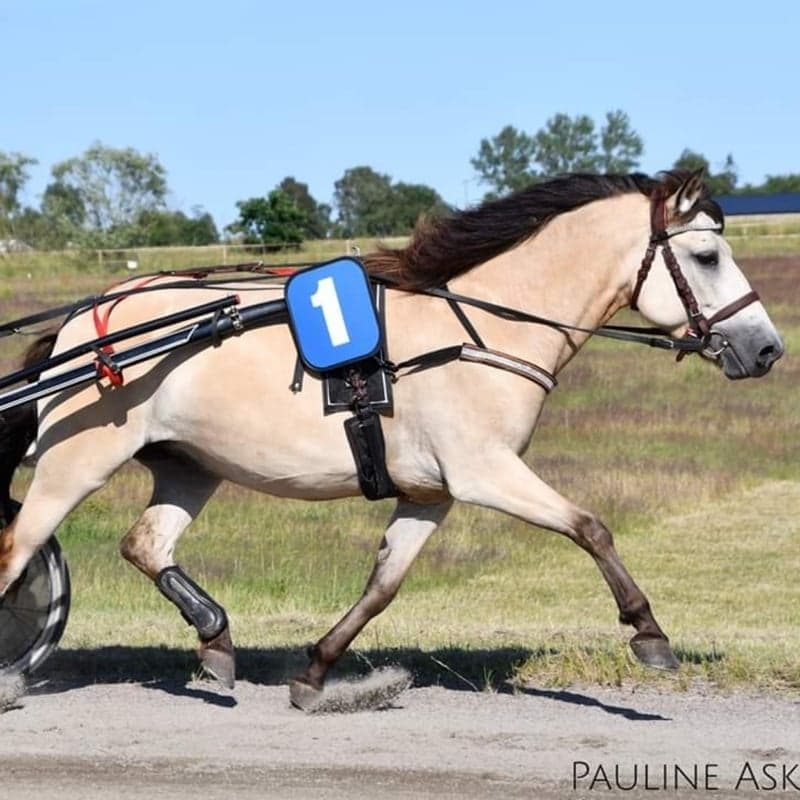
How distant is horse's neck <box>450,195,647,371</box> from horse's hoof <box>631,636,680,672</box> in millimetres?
1292

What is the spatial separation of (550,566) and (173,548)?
617 cm

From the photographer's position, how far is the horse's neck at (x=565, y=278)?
23.4ft

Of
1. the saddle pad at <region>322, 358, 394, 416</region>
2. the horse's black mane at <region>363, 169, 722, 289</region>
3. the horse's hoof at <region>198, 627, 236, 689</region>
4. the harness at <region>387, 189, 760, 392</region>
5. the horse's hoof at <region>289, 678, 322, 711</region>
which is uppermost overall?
the horse's black mane at <region>363, 169, 722, 289</region>

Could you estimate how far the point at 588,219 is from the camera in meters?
7.21

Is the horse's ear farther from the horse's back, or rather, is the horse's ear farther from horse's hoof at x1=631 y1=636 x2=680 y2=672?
horse's hoof at x1=631 y1=636 x2=680 y2=672

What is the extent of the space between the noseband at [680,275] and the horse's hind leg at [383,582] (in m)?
1.35

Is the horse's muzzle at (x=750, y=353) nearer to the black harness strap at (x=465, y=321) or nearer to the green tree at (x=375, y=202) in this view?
the black harness strap at (x=465, y=321)

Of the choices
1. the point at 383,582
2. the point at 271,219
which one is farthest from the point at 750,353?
the point at 271,219

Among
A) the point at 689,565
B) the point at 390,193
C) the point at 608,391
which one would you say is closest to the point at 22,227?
the point at 390,193

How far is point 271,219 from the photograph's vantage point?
58.1 meters

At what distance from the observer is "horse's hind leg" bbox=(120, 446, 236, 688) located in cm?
737

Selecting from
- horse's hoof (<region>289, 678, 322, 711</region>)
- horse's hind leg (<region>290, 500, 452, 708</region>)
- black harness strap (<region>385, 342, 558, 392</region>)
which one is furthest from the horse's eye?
horse's hoof (<region>289, 678, 322, 711</region>)

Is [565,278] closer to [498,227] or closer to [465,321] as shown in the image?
[498,227]

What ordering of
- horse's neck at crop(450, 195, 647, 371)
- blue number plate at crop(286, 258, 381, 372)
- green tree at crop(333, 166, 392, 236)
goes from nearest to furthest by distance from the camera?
blue number plate at crop(286, 258, 381, 372), horse's neck at crop(450, 195, 647, 371), green tree at crop(333, 166, 392, 236)
